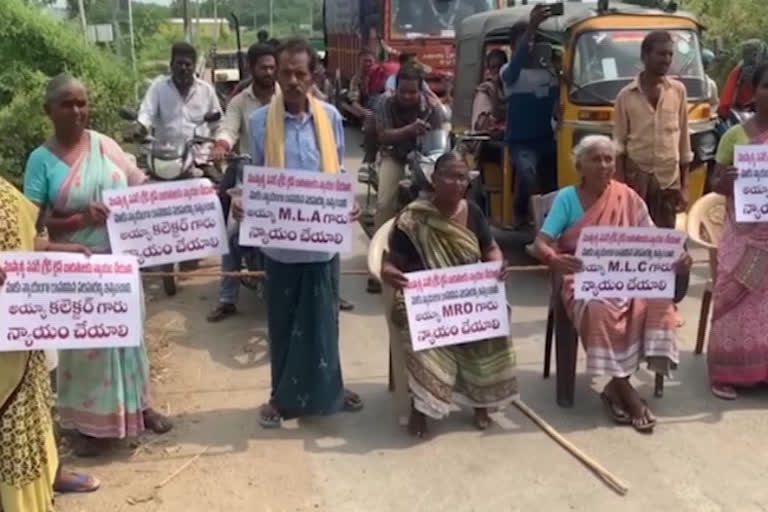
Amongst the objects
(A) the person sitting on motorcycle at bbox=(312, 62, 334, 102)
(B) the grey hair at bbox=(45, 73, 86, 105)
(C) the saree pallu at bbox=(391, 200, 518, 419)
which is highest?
(B) the grey hair at bbox=(45, 73, 86, 105)

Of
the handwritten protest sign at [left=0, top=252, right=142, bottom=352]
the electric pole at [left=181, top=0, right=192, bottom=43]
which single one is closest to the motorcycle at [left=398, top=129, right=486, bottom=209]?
the handwritten protest sign at [left=0, top=252, right=142, bottom=352]

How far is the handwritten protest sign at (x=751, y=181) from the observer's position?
5055 millimetres

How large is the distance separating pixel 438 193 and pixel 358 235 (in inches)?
199

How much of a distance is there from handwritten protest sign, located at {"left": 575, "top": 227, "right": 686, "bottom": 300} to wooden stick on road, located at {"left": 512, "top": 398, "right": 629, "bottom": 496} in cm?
69

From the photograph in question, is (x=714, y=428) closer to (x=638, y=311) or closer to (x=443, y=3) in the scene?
(x=638, y=311)

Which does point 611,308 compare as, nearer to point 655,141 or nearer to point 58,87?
point 655,141

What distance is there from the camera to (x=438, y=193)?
4699 millimetres

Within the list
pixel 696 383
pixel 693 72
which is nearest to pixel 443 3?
pixel 693 72

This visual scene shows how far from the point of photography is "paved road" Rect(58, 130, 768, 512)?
4.20m

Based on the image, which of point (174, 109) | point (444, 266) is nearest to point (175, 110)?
point (174, 109)

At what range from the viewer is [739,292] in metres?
5.28

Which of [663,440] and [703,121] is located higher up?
[703,121]

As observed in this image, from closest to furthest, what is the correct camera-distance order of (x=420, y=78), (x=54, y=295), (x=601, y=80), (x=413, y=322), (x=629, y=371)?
(x=54, y=295) → (x=413, y=322) → (x=629, y=371) → (x=420, y=78) → (x=601, y=80)

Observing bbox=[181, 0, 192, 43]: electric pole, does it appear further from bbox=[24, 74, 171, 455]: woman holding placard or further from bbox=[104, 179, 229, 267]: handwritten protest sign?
bbox=[24, 74, 171, 455]: woman holding placard
